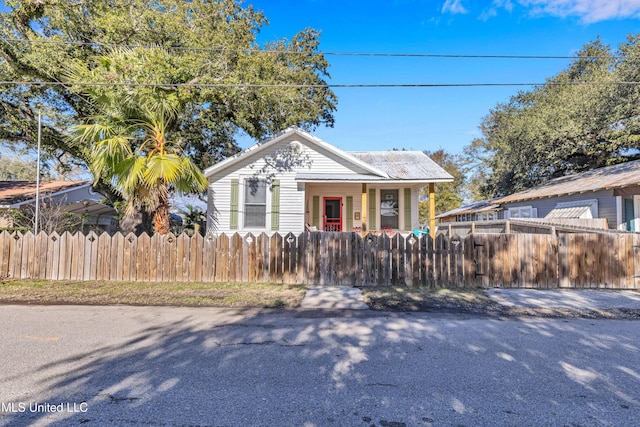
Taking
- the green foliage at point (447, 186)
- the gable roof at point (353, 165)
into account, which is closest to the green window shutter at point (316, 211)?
the gable roof at point (353, 165)

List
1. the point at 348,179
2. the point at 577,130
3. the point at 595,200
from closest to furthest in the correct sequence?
the point at 348,179 < the point at 595,200 < the point at 577,130

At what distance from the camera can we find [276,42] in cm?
1523

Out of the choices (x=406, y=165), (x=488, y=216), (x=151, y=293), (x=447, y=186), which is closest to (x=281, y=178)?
(x=406, y=165)

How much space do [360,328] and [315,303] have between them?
1.55 m

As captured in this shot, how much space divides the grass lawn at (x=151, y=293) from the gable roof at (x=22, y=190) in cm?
701

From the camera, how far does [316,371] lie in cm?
326

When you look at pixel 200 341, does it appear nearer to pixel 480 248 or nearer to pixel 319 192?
pixel 480 248

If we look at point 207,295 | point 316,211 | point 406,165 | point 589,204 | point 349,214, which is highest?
point 406,165

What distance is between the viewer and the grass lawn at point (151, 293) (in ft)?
19.6

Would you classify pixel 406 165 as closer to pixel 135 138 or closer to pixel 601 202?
pixel 601 202

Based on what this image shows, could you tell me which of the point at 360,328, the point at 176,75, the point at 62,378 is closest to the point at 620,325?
the point at 360,328

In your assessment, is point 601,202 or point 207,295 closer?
point 207,295

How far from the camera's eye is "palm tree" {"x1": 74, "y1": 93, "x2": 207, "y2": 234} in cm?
838

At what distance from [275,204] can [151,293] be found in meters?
6.00
